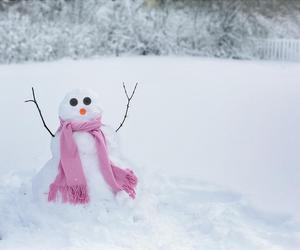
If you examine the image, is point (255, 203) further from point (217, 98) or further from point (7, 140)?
point (217, 98)

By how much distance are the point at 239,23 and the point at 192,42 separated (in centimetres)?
143

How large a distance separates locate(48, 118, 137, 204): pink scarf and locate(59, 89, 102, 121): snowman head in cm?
4

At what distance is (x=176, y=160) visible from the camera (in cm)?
467

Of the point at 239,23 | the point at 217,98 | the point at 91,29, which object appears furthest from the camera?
the point at 239,23

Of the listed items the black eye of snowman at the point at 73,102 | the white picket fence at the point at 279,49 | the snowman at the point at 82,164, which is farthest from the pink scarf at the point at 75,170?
the white picket fence at the point at 279,49

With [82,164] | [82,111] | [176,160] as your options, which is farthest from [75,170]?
[176,160]

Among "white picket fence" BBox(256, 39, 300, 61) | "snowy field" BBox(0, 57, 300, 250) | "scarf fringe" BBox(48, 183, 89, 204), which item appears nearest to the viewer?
"snowy field" BBox(0, 57, 300, 250)

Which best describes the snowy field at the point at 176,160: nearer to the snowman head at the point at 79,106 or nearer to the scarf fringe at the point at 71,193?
the scarf fringe at the point at 71,193

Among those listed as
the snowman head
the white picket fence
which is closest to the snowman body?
the snowman head

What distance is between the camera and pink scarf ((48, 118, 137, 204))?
10.2 ft

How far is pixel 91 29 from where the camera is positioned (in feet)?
40.0

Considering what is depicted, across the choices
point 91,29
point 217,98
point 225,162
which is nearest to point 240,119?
point 217,98

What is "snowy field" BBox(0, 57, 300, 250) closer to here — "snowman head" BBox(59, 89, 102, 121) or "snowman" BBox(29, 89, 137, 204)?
"snowman" BBox(29, 89, 137, 204)

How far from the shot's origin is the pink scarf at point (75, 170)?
3.11 metres
